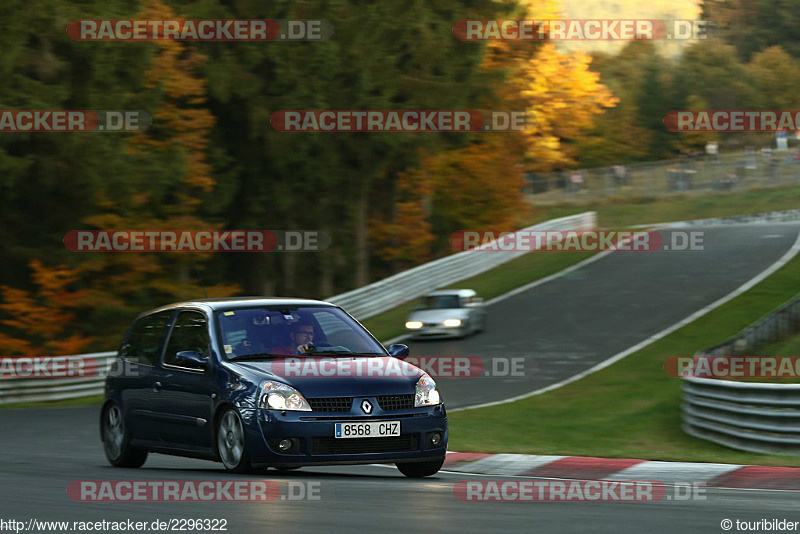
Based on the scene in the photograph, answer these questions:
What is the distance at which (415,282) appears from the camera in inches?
1494

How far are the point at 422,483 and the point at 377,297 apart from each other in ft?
83.0

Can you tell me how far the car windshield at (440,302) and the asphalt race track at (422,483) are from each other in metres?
1.01

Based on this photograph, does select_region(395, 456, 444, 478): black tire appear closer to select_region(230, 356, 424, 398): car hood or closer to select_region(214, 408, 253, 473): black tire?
select_region(230, 356, 424, 398): car hood

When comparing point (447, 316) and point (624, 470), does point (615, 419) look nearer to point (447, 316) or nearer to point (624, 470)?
point (624, 470)

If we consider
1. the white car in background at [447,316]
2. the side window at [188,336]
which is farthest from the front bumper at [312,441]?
the white car in background at [447,316]

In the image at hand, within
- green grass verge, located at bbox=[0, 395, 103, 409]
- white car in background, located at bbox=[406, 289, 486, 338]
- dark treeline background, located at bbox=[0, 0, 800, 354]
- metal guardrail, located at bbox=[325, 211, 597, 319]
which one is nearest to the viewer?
green grass verge, located at bbox=[0, 395, 103, 409]

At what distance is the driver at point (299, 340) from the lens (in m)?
11.5

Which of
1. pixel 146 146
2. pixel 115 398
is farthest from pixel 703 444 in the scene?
pixel 146 146

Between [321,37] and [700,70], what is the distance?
6215 cm

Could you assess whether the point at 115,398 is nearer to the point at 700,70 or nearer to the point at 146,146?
the point at 146,146

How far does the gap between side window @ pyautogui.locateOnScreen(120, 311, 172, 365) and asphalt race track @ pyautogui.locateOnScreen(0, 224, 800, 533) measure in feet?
3.40

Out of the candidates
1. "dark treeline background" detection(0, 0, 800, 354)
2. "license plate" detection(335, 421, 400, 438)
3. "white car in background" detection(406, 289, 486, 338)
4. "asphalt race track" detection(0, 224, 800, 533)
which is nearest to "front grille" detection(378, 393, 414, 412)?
"license plate" detection(335, 421, 400, 438)

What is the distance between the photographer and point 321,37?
122ft

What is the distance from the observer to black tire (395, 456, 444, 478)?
11469 mm
